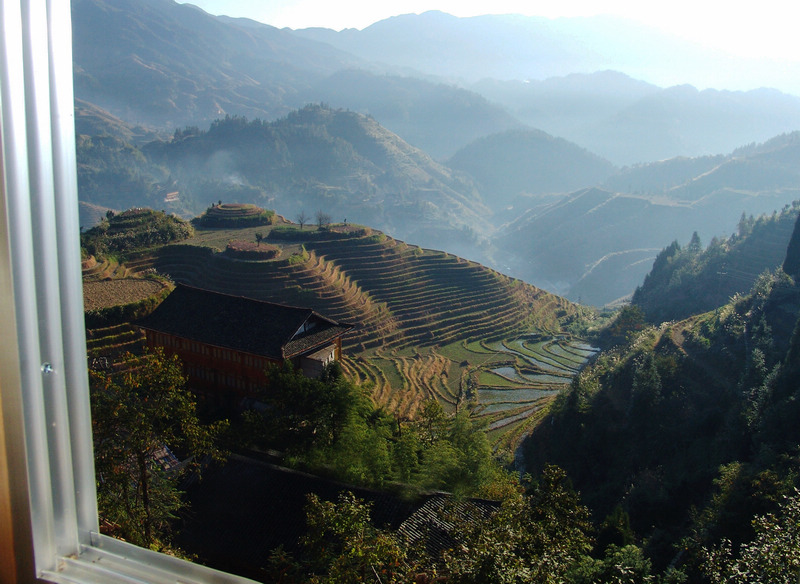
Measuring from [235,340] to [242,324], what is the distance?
40 cm

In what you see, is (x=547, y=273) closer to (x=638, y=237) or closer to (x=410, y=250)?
(x=638, y=237)

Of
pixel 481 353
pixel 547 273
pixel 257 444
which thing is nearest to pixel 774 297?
pixel 481 353

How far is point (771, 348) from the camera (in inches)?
661

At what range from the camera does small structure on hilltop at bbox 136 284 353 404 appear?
12305mm

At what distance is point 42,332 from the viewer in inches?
49.9

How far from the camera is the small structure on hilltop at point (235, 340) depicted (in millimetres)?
12305

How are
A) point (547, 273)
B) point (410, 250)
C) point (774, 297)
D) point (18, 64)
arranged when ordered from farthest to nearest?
point (547, 273)
point (410, 250)
point (774, 297)
point (18, 64)

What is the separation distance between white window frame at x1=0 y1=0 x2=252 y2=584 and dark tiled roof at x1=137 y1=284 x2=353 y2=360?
1073 cm

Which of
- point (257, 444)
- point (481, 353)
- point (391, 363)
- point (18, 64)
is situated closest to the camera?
point (18, 64)

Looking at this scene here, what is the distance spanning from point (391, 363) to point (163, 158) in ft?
251

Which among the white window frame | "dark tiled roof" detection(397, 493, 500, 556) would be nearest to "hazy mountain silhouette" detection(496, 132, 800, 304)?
"dark tiled roof" detection(397, 493, 500, 556)

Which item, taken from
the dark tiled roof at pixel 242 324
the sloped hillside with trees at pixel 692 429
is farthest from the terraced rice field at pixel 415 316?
the dark tiled roof at pixel 242 324

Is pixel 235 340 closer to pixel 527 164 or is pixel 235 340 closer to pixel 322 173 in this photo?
pixel 322 173

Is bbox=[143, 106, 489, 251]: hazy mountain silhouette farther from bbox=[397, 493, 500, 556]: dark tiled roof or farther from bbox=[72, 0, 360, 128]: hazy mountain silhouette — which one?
bbox=[397, 493, 500, 556]: dark tiled roof
